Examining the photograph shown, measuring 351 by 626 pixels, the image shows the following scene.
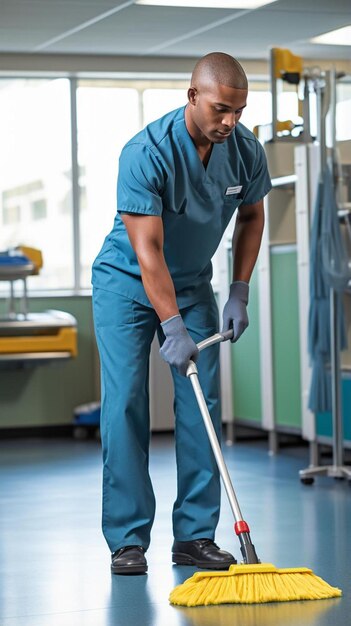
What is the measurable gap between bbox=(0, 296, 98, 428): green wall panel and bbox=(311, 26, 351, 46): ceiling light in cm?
211

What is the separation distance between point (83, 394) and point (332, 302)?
2656 mm

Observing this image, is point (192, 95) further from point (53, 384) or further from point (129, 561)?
point (53, 384)

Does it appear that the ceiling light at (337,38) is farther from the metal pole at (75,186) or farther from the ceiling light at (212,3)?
the metal pole at (75,186)

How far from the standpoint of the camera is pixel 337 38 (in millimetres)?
6867

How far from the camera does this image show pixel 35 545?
3.56 metres

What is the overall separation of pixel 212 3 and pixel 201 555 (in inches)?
144

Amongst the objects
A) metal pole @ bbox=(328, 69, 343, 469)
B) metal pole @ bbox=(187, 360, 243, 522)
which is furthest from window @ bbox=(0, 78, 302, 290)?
metal pole @ bbox=(187, 360, 243, 522)

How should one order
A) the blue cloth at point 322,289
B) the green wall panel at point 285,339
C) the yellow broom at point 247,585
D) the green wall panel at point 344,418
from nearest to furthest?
the yellow broom at point 247,585 → the blue cloth at point 322,289 → the green wall panel at point 344,418 → the green wall panel at point 285,339

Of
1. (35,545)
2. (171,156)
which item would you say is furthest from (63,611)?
(171,156)

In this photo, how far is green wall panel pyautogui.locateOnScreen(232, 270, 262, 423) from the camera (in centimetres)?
613

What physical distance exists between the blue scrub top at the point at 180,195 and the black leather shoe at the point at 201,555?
2.15 ft

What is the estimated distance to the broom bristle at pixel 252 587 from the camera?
8.43 feet

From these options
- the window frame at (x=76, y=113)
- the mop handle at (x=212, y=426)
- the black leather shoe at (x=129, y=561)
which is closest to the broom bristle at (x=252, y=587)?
the mop handle at (x=212, y=426)

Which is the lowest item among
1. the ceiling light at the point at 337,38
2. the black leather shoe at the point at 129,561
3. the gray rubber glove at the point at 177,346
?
the black leather shoe at the point at 129,561
